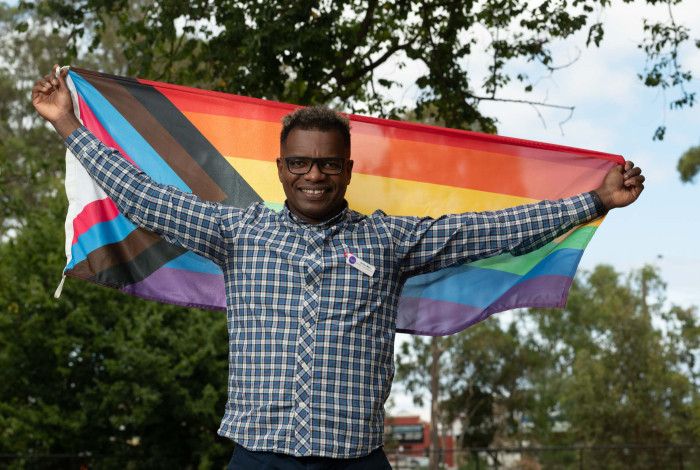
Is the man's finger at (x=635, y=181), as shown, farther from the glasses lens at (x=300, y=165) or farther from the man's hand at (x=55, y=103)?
the man's hand at (x=55, y=103)

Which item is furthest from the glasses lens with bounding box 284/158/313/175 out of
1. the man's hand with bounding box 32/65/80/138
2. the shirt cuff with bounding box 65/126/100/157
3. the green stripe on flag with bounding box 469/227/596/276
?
the green stripe on flag with bounding box 469/227/596/276

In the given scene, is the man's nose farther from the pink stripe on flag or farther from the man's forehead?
the pink stripe on flag

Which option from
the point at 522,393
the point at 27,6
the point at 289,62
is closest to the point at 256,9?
the point at 289,62

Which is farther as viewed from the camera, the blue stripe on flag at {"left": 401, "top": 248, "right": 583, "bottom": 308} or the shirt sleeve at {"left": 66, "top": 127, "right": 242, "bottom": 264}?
the blue stripe on flag at {"left": 401, "top": 248, "right": 583, "bottom": 308}

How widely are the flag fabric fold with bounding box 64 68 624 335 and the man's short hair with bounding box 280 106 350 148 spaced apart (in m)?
1.24

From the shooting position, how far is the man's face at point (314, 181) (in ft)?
12.5

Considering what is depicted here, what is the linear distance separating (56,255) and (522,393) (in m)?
33.2

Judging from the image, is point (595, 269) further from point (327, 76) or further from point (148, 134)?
point (148, 134)

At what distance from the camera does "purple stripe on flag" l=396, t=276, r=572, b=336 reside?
5027 millimetres

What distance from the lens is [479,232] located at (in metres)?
3.93

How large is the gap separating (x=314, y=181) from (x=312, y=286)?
430 mm

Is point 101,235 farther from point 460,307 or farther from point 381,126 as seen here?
point 460,307

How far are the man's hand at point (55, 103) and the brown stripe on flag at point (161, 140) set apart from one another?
508 mm

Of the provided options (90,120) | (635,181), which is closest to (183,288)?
(90,120)
